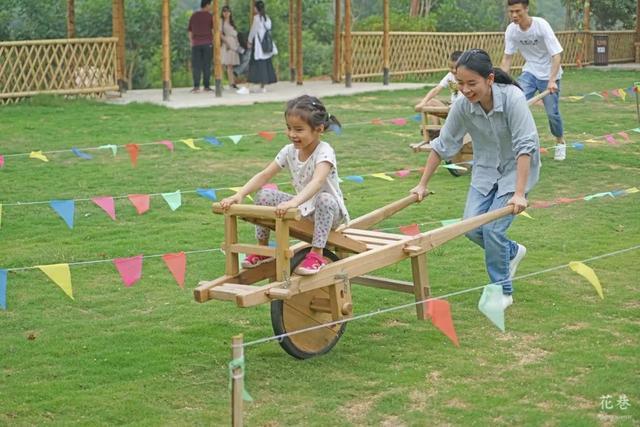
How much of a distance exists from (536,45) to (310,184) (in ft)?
20.8

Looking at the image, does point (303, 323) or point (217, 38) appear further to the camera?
point (217, 38)

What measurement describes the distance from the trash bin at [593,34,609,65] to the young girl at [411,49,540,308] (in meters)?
23.3

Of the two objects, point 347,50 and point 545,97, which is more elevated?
point 545,97

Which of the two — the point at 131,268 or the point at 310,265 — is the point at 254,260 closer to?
the point at 310,265

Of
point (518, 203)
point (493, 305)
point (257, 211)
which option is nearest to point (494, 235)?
point (518, 203)

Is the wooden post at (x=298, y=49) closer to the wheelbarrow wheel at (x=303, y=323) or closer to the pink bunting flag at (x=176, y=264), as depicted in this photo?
the pink bunting flag at (x=176, y=264)

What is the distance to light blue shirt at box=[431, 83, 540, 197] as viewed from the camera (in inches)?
241

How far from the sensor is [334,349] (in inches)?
228

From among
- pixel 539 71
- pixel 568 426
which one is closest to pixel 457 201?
pixel 539 71

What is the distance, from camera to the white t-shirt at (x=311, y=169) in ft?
18.0

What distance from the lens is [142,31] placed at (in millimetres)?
25844

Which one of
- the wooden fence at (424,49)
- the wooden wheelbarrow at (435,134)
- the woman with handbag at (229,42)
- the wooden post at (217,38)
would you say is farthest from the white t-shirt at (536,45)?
the wooden fence at (424,49)

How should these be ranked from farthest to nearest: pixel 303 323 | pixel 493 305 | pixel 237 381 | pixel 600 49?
pixel 600 49
pixel 303 323
pixel 493 305
pixel 237 381

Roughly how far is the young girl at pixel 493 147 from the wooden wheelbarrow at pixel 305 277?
13.1 inches
